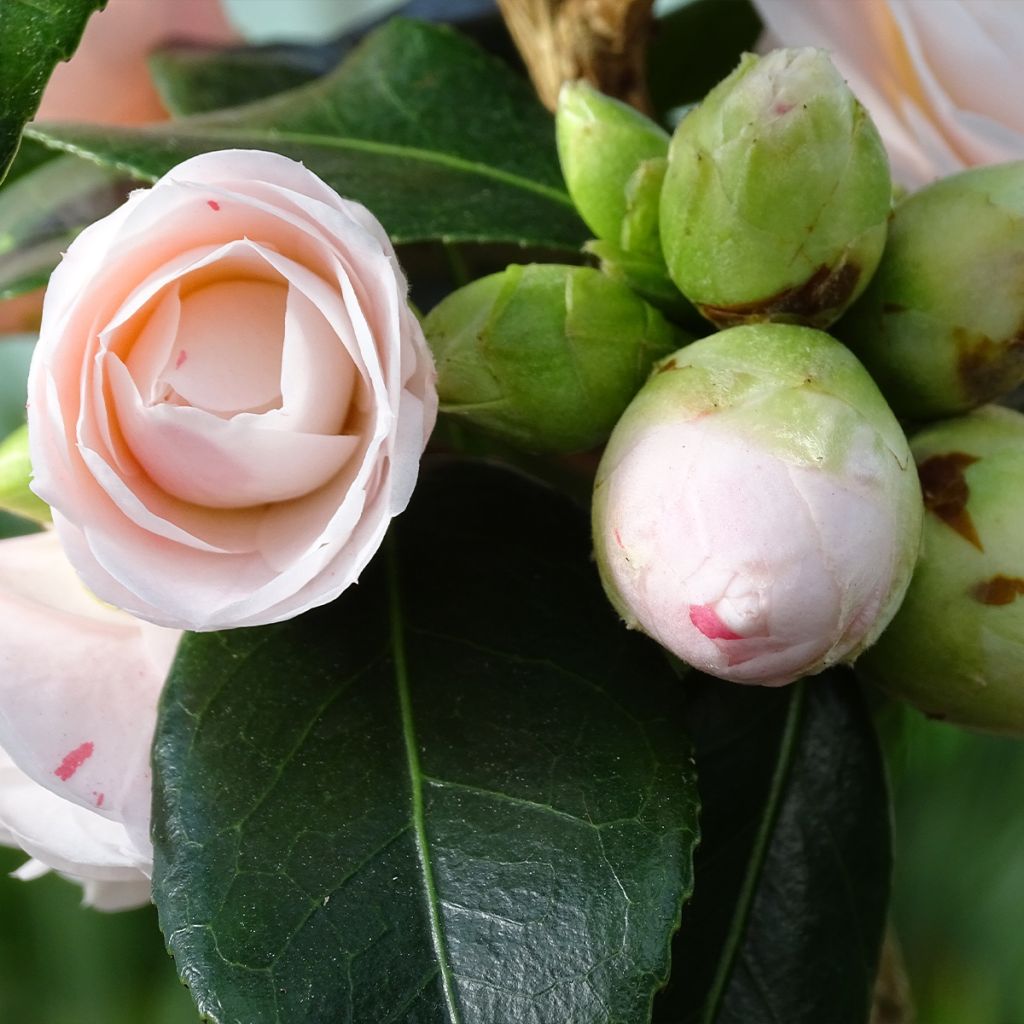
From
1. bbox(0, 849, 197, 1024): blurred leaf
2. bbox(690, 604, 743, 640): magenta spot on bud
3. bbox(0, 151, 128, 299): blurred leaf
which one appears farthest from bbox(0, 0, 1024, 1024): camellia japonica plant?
bbox(0, 849, 197, 1024): blurred leaf

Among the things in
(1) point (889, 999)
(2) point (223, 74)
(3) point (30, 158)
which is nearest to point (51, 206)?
(3) point (30, 158)

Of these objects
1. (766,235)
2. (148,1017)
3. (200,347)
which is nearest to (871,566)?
(766,235)

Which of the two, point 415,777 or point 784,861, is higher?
point 415,777

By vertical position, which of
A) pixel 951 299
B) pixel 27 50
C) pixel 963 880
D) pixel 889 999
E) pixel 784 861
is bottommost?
pixel 963 880

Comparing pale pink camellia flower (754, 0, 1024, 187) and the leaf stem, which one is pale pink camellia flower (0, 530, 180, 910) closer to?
the leaf stem

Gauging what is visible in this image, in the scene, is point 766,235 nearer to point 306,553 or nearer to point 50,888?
point 306,553

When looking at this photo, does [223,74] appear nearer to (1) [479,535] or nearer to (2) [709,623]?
(1) [479,535]
